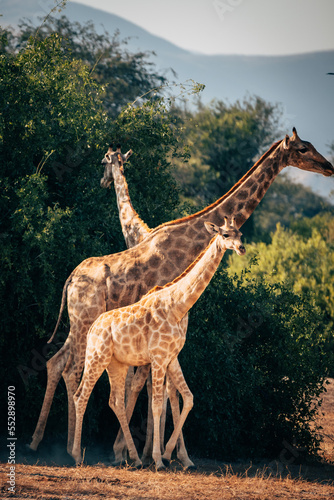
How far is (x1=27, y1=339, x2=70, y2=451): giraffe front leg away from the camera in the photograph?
988cm

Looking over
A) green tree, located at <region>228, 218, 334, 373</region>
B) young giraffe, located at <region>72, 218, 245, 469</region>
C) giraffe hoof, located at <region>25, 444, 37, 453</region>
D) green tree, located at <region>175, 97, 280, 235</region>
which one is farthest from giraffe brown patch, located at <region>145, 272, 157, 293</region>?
green tree, located at <region>175, 97, 280, 235</region>

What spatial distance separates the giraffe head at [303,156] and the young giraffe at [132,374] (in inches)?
98.8

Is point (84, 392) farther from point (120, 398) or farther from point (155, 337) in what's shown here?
point (155, 337)

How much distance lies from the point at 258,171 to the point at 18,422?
19.5 feet

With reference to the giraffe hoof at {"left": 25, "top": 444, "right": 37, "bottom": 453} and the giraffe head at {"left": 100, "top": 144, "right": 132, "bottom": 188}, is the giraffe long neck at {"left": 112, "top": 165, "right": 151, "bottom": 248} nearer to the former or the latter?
the giraffe head at {"left": 100, "top": 144, "right": 132, "bottom": 188}

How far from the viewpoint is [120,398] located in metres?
9.05

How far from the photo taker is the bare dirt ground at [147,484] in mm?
7445

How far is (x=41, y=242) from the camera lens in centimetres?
1055

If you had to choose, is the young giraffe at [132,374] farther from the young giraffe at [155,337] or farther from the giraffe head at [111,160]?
the young giraffe at [155,337]

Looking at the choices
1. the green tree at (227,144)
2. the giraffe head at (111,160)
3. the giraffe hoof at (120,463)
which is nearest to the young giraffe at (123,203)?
the giraffe head at (111,160)

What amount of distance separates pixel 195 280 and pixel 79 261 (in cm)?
363

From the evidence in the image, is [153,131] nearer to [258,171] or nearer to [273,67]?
[258,171]

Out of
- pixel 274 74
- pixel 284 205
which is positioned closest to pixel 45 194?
pixel 284 205

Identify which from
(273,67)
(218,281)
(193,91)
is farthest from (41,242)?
(273,67)
